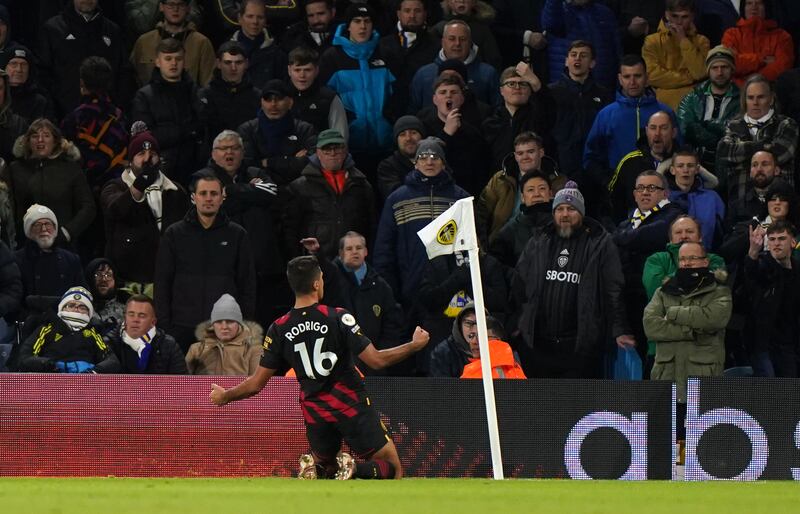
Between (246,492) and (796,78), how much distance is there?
9101mm

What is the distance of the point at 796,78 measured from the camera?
15.7 m

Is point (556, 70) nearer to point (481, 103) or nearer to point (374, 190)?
point (481, 103)

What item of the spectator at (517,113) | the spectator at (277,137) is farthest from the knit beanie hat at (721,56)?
the spectator at (277,137)

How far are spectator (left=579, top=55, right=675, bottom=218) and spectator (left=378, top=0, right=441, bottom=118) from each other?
191 centimetres

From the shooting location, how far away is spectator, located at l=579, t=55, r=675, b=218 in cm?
1489

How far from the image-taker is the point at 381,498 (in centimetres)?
835

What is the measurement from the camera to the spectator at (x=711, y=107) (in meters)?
15.2

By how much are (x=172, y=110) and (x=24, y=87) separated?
145 centimetres

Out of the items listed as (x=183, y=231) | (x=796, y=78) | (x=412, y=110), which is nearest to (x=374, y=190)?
(x=412, y=110)

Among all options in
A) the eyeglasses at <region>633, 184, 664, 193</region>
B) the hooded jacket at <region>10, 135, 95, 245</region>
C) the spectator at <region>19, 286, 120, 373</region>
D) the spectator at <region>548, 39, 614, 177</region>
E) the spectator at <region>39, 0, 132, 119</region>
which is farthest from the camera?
the spectator at <region>39, 0, 132, 119</region>

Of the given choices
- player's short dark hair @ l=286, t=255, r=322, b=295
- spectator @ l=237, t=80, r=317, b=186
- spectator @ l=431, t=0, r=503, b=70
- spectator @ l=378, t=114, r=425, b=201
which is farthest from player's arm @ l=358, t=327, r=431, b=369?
spectator @ l=431, t=0, r=503, b=70

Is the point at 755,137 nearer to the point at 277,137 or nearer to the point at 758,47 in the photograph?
the point at 758,47

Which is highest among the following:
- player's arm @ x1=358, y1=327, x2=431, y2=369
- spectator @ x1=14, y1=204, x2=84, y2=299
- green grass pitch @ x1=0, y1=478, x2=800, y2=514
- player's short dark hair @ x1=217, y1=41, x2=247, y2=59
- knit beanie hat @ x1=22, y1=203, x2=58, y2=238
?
player's short dark hair @ x1=217, y1=41, x2=247, y2=59

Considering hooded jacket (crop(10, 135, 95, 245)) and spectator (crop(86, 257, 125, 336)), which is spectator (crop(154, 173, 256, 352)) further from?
hooded jacket (crop(10, 135, 95, 245))
